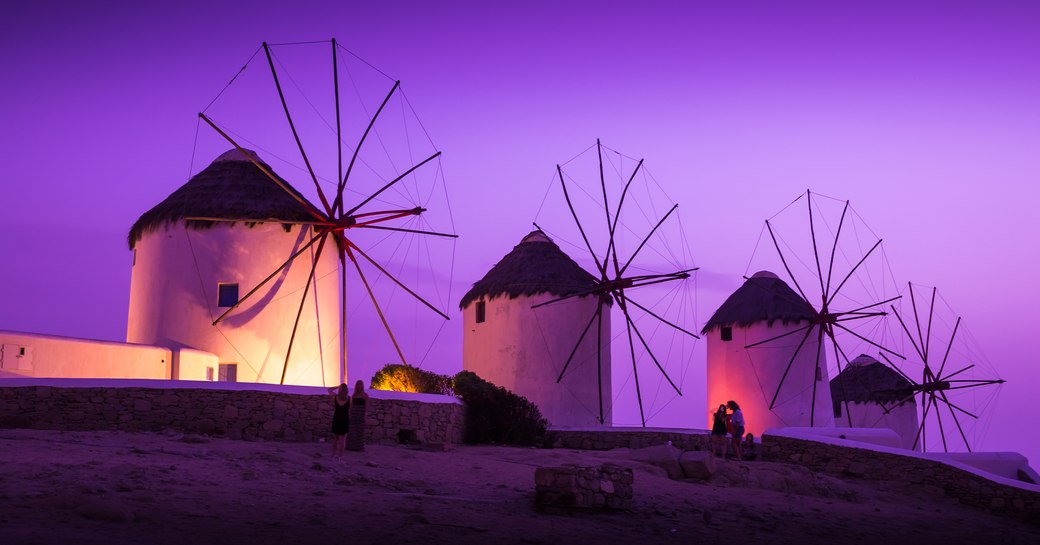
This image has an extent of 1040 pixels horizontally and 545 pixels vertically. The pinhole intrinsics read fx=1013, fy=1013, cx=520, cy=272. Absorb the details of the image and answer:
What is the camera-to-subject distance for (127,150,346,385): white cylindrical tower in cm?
1984

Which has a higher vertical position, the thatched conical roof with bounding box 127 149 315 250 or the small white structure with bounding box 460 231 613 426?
the thatched conical roof with bounding box 127 149 315 250

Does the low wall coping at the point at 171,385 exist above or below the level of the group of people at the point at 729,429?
above

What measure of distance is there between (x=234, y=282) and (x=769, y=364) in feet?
56.0

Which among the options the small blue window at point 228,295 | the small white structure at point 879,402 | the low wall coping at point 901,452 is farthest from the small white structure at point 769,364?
the small blue window at point 228,295

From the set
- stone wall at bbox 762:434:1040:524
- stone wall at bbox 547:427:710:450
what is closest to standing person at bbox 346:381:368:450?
stone wall at bbox 547:427:710:450

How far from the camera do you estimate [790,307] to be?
101 feet

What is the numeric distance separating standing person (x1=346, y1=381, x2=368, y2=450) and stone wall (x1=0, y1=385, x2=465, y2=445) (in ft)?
4.77

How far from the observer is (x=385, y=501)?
10.9 m

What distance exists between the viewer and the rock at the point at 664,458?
16.3 meters

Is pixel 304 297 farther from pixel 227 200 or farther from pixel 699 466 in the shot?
pixel 699 466

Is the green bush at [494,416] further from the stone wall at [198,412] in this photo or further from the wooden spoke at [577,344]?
the wooden spoke at [577,344]

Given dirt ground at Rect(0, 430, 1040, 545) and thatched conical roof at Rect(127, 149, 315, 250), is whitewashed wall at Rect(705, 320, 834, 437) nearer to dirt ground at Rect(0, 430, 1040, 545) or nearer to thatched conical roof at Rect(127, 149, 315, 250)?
dirt ground at Rect(0, 430, 1040, 545)

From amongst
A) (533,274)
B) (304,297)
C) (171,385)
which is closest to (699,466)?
(304,297)

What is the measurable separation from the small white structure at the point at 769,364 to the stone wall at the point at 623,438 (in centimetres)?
688
